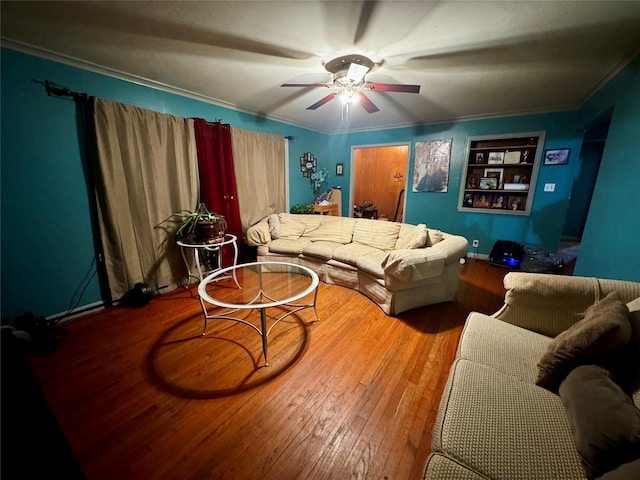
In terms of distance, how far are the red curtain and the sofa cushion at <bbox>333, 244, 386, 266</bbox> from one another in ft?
4.99

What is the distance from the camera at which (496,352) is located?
1.26 metres

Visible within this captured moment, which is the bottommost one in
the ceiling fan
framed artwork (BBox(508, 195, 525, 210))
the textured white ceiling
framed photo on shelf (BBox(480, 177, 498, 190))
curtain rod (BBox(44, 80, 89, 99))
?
framed artwork (BBox(508, 195, 525, 210))

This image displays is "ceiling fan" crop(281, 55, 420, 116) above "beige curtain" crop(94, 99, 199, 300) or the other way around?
above

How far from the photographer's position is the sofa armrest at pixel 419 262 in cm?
216

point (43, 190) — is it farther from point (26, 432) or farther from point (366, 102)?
point (366, 102)

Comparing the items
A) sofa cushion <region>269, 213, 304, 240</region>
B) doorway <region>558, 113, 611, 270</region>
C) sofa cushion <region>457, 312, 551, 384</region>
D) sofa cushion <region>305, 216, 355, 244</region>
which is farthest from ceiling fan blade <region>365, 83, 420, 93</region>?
doorway <region>558, 113, 611, 270</region>

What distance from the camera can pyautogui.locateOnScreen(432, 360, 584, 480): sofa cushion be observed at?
768 mm

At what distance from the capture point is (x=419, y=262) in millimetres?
2182

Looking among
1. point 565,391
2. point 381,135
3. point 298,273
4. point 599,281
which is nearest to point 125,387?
point 298,273

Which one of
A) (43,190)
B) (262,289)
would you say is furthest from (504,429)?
(43,190)

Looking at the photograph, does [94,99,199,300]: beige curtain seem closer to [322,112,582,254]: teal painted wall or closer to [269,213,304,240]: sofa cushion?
[269,213,304,240]: sofa cushion

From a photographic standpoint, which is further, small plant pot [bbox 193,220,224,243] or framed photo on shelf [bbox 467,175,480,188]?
framed photo on shelf [bbox 467,175,480,188]

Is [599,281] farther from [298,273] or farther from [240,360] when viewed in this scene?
[240,360]

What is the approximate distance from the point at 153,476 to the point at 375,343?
1.51 meters
